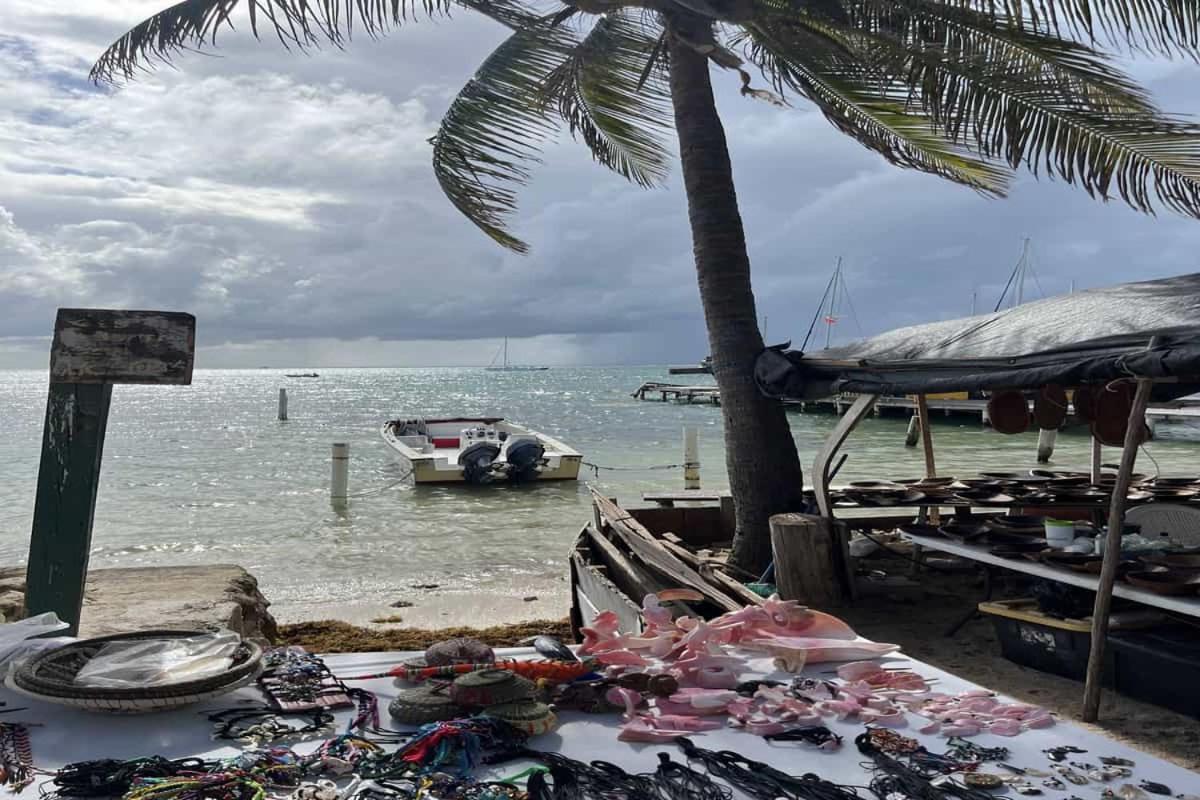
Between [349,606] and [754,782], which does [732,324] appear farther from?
[754,782]

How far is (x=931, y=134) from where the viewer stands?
10.4 m

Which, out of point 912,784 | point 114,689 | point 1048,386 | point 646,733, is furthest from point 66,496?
point 1048,386

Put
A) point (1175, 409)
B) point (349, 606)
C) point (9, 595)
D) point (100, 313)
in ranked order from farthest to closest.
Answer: point (1175, 409) → point (349, 606) → point (9, 595) → point (100, 313)

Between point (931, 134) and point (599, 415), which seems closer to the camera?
point (931, 134)

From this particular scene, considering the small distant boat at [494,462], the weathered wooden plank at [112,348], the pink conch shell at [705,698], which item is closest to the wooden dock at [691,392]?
the small distant boat at [494,462]

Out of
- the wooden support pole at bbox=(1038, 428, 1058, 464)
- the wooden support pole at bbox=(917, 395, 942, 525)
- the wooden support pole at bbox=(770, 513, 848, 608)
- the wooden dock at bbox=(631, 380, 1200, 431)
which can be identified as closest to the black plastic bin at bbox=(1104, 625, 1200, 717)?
the wooden support pole at bbox=(770, 513, 848, 608)

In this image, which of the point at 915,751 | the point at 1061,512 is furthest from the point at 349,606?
the point at 915,751

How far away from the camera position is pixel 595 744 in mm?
2547

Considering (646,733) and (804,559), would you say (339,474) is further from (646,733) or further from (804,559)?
(646,733)

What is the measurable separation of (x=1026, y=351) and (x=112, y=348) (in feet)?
18.0

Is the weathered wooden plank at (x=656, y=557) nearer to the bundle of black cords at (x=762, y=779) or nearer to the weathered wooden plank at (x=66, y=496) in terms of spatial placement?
the bundle of black cords at (x=762, y=779)

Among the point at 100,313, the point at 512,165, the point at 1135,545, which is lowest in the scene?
the point at 1135,545

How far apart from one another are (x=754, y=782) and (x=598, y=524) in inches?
304

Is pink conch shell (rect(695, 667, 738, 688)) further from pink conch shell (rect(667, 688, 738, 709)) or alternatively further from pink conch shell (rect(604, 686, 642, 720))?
pink conch shell (rect(604, 686, 642, 720))
